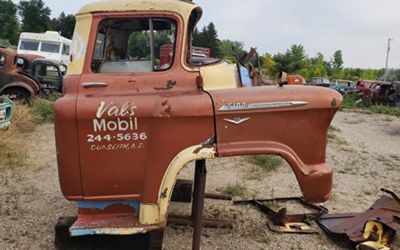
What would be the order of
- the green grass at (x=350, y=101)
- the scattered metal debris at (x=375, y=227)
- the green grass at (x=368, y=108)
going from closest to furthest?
1. the scattered metal debris at (x=375, y=227)
2. the green grass at (x=368, y=108)
3. the green grass at (x=350, y=101)

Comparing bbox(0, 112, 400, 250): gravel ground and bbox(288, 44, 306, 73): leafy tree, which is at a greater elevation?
bbox(288, 44, 306, 73): leafy tree

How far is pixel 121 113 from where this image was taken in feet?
11.3

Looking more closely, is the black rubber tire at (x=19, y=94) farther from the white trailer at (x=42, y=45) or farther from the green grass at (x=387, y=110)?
the green grass at (x=387, y=110)

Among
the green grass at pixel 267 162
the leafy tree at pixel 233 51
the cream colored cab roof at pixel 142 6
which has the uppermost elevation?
the cream colored cab roof at pixel 142 6

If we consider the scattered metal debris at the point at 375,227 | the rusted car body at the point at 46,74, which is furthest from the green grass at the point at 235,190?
the rusted car body at the point at 46,74

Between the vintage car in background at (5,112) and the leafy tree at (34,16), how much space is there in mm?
Result: 46302

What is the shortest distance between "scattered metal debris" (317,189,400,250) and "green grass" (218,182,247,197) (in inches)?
57.2

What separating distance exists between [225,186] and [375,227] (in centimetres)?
246

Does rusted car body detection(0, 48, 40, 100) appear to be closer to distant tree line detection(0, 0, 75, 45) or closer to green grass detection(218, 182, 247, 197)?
green grass detection(218, 182, 247, 197)

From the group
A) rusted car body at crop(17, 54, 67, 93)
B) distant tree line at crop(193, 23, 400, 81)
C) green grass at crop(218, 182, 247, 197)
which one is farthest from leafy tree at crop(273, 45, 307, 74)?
green grass at crop(218, 182, 247, 197)

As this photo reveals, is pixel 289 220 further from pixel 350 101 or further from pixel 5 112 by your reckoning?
pixel 350 101

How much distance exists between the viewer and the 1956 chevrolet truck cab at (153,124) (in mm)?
3492

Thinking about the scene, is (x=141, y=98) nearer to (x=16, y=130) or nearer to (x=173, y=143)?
(x=173, y=143)

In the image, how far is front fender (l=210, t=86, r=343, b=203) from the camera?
353 centimetres
